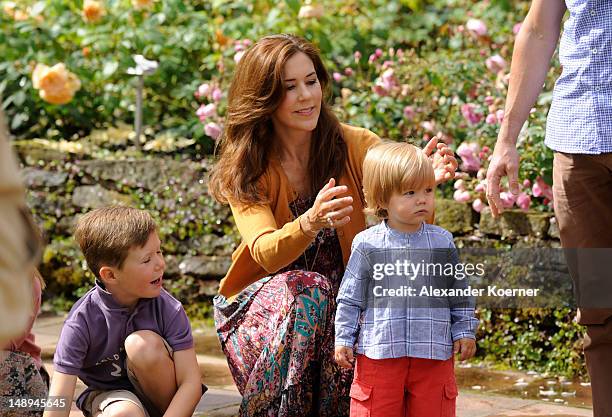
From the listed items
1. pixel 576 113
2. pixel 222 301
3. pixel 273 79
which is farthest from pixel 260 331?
pixel 576 113

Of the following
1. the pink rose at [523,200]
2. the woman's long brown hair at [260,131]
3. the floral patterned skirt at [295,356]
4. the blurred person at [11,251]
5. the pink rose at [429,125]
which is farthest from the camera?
the pink rose at [429,125]

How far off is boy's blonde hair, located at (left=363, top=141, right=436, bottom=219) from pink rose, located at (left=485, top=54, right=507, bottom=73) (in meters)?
1.85

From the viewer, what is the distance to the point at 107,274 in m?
3.16

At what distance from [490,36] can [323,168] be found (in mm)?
2179

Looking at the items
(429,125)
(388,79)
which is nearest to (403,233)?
(429,125)

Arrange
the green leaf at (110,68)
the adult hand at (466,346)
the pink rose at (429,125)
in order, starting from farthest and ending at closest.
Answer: the green leaf at (110,68), the pink rose at (429,125), the adult hand at (466,346)

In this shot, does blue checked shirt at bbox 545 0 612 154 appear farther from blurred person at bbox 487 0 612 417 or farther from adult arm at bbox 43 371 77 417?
adult arm at bbox 43 371 77 417

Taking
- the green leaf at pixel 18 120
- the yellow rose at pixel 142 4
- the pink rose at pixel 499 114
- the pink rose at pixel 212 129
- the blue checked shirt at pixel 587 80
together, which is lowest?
the green leaf at pixel 18 120

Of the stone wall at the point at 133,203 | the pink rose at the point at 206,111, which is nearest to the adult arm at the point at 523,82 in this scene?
the stone wall at the point at 133,203

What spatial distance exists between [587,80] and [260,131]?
3.69 ft

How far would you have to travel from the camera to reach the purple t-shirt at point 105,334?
3.11 m

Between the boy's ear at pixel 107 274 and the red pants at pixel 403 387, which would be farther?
the boy's ear at pixel 107 274

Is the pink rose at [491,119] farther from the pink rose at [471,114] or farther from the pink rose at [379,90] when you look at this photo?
the pink rose at [379,90]

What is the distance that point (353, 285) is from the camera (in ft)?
9.89
